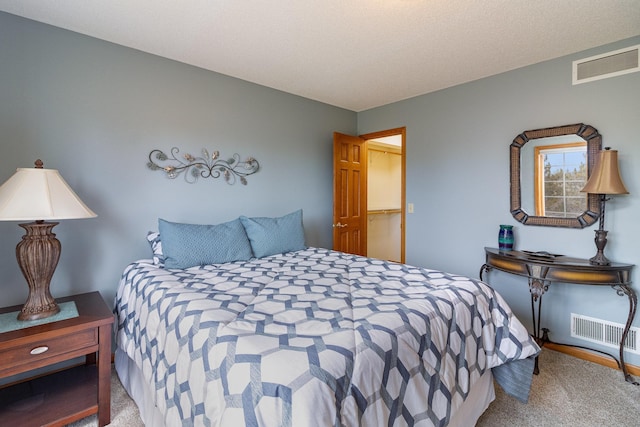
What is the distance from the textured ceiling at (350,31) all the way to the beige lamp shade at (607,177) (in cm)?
90

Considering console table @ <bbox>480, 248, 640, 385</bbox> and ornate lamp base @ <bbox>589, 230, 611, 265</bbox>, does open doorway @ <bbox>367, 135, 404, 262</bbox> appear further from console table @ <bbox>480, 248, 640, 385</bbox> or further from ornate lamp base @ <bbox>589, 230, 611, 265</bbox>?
ornate lamp base @ <bbox>589, 230, 611, 265</bbox>

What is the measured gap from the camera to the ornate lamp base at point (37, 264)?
1.64m

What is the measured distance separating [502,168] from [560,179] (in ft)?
1.55

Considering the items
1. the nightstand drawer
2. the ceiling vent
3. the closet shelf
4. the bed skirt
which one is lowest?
the bed skirt

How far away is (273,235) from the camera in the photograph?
2701 millimetres

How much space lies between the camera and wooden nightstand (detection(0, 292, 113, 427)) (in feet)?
4.87

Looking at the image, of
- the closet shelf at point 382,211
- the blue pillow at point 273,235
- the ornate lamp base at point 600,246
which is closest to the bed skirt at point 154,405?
the blue pillow at point 273,235

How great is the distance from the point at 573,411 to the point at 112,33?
396cm

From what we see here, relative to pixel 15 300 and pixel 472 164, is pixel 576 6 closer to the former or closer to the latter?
pixel 472 164

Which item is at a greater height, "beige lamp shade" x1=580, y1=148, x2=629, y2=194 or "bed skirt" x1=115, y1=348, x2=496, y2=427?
"beige lamp shade" x1=580, y1=148, x2=629, y2=194

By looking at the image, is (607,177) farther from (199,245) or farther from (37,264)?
(37,264)

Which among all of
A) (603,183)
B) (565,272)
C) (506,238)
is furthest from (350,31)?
(565,272)

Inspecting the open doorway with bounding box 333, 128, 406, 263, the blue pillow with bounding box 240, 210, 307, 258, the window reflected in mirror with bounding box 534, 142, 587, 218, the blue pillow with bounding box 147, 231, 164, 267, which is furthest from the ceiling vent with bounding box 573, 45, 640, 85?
the blue pillow with bounding box 147, 231, 164, 267

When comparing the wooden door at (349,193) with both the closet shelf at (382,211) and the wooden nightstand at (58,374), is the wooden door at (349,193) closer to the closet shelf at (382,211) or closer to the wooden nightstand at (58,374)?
the closet shelf at (382,211)
